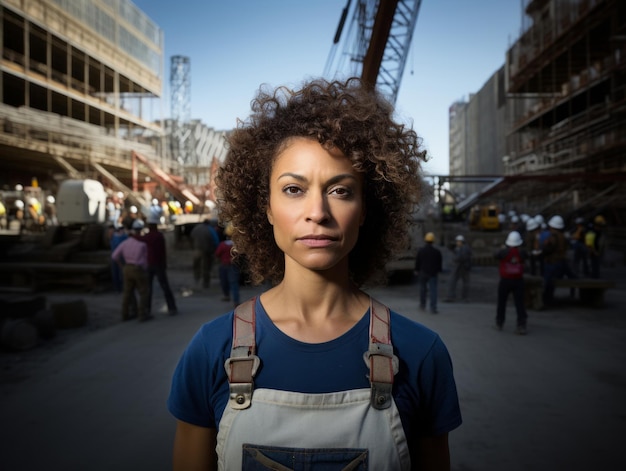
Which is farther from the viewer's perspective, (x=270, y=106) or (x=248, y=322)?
(x=270, y=106)

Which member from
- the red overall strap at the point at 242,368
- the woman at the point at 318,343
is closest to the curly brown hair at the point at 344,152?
the woman at the point at 318,343

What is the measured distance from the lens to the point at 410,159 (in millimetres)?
1859

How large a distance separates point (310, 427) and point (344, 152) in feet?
3.00

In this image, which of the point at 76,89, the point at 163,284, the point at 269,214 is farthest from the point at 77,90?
the point at 269,214

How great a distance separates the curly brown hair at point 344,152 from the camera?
1665 millimetres

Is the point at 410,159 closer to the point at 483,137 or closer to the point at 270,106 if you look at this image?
the point at 270,106

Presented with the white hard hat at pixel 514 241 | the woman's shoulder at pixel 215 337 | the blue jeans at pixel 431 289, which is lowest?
the blue jeans at pixel 431 289

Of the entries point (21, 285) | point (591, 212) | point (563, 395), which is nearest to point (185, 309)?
point (21, 285)

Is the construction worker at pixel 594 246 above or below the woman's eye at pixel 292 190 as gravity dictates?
below

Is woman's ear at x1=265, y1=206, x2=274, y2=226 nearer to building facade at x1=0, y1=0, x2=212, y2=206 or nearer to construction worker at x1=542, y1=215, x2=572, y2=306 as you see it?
construction worker at x1=542, y1=215, x2=572, y2=306

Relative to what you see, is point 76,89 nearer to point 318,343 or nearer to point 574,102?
point 574,102

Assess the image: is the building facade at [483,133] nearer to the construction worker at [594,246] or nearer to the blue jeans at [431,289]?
the construction worker at [594,246]

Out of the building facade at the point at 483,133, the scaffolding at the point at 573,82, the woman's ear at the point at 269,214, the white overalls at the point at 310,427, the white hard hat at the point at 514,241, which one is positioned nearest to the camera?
the white overalls at the point at 310,427

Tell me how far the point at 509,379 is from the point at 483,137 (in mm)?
66968
